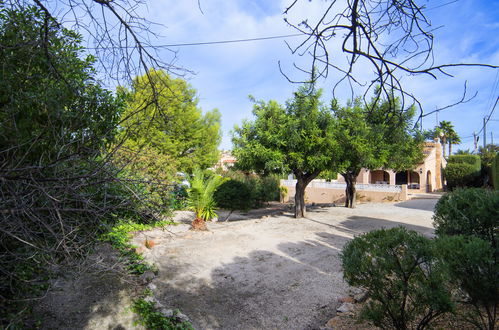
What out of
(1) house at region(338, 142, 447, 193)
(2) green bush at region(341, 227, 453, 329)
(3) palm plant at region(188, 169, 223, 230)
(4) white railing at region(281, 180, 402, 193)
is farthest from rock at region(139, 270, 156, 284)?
(1) house at region(338, 142, 447, 193)

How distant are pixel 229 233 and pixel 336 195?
1526 centimetres

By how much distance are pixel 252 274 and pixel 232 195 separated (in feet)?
21.8

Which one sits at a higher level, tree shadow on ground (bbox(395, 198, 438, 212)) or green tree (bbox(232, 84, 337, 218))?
green tree (bbox(232, 84, 337, 218))

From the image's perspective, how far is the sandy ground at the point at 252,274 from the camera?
14.4ft

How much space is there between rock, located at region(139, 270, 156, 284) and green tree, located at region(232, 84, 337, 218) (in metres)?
6.01

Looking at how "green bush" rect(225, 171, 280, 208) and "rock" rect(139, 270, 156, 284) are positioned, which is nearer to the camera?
"rock" rect(139, 270, 156, 284)

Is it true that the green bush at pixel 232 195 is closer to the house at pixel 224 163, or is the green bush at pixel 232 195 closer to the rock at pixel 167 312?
the house at pixel 224 163

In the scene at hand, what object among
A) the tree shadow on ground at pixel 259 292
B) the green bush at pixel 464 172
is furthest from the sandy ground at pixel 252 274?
the green bush at pixel 464 172

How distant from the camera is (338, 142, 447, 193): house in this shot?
92.9 ft

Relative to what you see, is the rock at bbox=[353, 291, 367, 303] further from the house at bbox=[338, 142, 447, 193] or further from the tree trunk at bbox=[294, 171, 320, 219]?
the house at bbox=[338, 142, 447, 193]

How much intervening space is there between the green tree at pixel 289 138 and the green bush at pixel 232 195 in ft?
3.94

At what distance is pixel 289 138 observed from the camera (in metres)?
11.1

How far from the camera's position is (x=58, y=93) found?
2.82 metres

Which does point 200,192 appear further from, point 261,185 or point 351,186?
point 351,186
